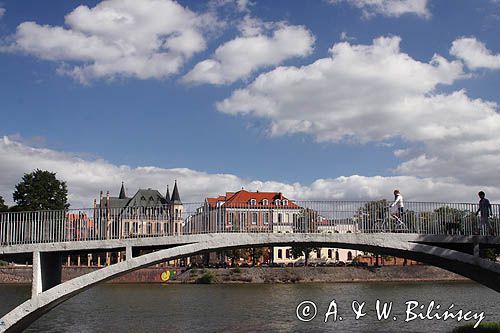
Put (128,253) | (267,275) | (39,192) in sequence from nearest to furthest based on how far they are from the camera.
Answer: (128,253) < (39,192) < (267,275)

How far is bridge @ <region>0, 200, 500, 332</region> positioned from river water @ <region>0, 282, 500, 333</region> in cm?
735

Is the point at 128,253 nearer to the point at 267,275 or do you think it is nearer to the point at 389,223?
the point at 389,223

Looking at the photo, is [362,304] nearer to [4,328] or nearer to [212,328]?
[212,328]

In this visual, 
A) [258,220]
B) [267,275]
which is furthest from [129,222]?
[267,275]

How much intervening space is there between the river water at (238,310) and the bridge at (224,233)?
735 centimetres

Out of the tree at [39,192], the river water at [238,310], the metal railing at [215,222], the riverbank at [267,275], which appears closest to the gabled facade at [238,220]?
the metal railing at [215,222]

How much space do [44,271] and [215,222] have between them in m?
6.51

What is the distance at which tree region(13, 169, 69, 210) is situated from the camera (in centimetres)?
6000

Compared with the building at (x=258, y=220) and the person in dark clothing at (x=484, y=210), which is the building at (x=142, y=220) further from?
the person in dark clothing at (x=484, y=210)

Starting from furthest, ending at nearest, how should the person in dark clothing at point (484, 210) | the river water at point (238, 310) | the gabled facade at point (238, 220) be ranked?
the river water at point (238, 310)
the person in dark clothing at point (484, 210)
the gabled facade at point (238, 220)

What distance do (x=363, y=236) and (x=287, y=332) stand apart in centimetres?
828

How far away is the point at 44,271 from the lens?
2330 cm

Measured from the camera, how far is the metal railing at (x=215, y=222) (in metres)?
22.9

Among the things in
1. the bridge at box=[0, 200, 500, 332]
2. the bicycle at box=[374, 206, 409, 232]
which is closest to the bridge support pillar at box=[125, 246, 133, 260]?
the bridge at box=[0, 200, 500, 332]
